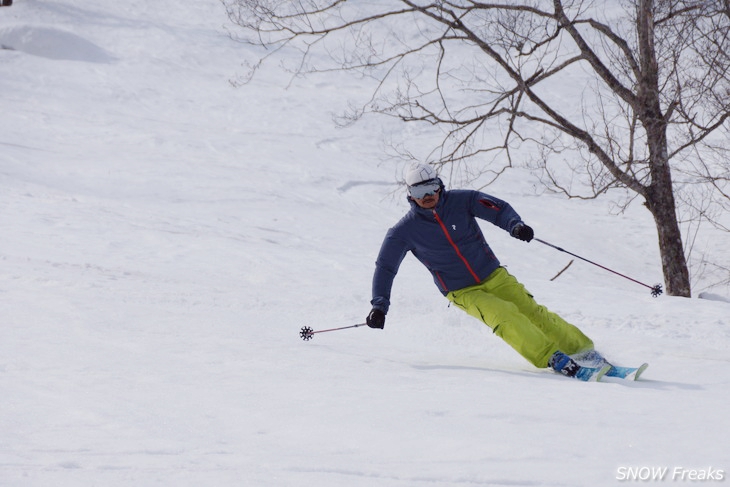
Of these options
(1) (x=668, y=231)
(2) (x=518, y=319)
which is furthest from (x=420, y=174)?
(1) (x=668, y=231)

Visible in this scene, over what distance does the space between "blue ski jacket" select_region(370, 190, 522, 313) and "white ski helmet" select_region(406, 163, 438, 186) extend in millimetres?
160

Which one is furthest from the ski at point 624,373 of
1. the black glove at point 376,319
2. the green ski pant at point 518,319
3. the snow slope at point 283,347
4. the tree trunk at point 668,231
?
the tree trunk at point 668,231

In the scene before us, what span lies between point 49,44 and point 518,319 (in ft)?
77.1

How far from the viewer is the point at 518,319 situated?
4.79 m

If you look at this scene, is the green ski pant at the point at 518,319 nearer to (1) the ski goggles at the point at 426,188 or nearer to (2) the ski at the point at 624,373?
(2) the ski at the point at 624,373

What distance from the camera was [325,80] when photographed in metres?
25.5

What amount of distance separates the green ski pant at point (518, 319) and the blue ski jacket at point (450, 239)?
0.28ft

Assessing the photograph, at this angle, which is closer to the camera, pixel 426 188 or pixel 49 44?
pixel 426 188

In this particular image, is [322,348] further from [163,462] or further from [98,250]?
[98,250]

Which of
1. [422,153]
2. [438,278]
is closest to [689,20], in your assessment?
[438,278]

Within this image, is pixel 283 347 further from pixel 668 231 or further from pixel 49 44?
pixel 49 44

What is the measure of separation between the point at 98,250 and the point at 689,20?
22.0 ft

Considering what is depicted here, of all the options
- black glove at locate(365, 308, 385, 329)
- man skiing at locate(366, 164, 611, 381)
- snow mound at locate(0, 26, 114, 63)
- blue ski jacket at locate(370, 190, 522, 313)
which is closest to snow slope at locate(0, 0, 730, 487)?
black glove at locate(365, 308, 385, 329)

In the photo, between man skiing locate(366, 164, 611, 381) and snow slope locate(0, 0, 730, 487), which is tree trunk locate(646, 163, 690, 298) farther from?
man skiing locate(366, 164, 611, 381)
